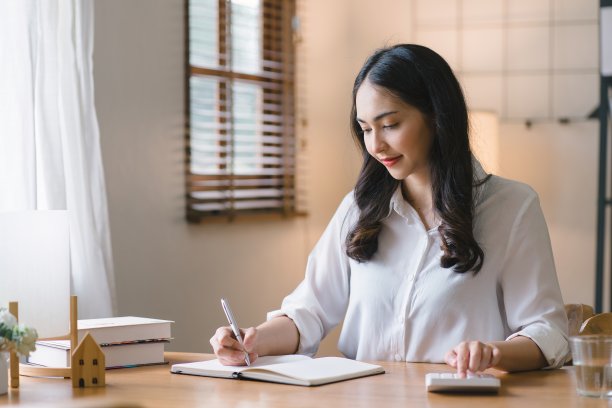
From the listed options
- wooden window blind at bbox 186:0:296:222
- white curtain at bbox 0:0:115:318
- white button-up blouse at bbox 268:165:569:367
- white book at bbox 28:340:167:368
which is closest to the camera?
white book at bbox 28:340:167:368

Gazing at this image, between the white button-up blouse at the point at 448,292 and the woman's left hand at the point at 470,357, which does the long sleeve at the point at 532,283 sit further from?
the woman's left hand at the point at 470,357

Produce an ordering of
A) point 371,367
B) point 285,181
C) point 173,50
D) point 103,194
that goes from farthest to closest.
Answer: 1. point 285,181
2. point 173,50
3. point 103,194
4. point 371,367

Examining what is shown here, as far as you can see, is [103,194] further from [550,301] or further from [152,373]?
[550,301]

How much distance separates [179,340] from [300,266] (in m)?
0.94

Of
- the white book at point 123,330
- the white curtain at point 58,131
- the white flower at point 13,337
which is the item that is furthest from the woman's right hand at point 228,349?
the white curtain at point 58,131

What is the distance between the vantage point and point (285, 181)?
13.8 ft

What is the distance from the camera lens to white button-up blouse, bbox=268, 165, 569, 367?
79.7 inches

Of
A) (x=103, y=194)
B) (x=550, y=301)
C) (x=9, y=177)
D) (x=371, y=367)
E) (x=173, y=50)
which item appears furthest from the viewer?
(x=173, y=50)

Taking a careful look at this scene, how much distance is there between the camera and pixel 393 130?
6.83 ft

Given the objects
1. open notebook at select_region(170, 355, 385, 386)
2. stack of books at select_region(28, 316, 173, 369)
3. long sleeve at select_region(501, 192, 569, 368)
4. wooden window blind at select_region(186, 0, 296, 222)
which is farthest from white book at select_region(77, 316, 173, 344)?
wooden window blind at select_region(186, 0, 296, 222)

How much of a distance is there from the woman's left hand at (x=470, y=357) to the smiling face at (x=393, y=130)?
47 centimetres

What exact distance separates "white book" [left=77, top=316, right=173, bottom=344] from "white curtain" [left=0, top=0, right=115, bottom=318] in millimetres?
729

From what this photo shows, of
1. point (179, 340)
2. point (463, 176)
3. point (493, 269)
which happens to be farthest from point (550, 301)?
point (179, 340)

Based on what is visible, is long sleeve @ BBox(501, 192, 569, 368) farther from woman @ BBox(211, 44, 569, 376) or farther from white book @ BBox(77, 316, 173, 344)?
white book @ BBox(77, 316, 173, 344)
